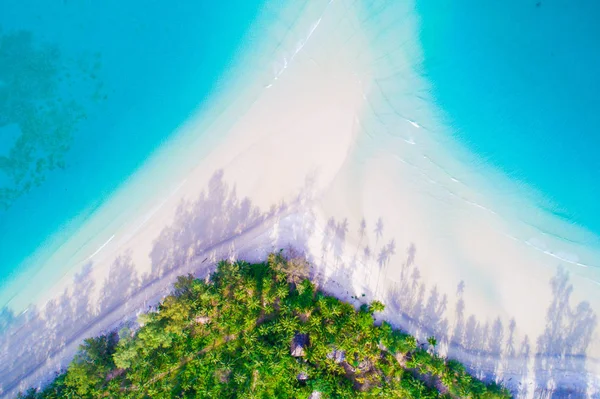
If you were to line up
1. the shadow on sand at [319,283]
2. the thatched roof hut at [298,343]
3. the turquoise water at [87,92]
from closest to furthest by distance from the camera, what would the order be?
the thatched roof hut at [298,343] → the shadow on sand at [319,283] → the turquoise water at [87,92]

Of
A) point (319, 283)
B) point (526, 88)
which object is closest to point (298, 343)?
point (319, 283)

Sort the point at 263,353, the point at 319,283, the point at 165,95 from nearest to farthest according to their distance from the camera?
the point at 263,353 < the point at 319,283 < the point at 165,95

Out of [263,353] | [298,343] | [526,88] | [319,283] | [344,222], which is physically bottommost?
[263,353]

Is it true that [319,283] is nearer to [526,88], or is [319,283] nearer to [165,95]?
[165,95]

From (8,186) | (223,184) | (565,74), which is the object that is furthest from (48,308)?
(565,74)

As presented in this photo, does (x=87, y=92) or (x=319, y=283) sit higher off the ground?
(x=87, y=92)

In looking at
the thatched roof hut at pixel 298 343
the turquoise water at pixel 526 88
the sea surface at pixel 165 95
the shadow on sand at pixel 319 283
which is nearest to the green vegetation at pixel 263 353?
the thatched roof hut at pixel 298 343

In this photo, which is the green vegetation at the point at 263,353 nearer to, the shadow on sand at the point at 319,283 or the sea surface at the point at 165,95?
the shadow on sand at the point at 319,283

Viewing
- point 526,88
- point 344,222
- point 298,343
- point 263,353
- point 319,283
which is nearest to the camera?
point 263,353
